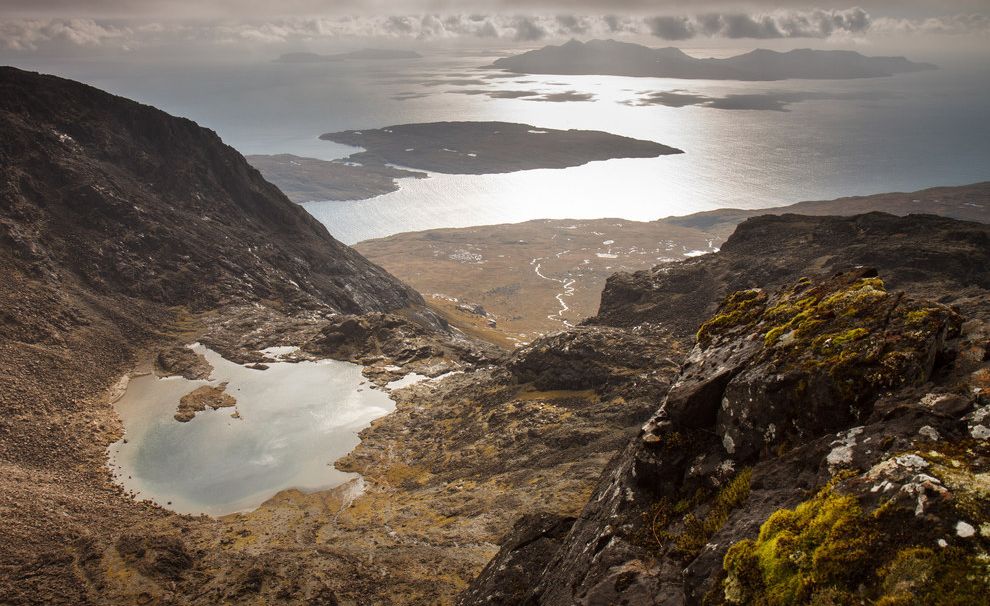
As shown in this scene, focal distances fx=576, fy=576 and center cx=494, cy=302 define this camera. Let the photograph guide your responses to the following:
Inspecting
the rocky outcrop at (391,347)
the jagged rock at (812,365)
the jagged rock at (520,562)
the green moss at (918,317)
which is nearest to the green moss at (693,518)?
the jagged rock at (812,365)

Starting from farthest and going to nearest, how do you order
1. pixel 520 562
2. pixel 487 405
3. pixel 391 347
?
pixel 391 347
pixel 487 405
pixel 520 562

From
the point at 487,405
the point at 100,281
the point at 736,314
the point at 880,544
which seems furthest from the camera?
the point at 100,281

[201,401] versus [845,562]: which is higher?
[845,562]

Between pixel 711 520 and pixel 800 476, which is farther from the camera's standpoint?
pixel 711 520

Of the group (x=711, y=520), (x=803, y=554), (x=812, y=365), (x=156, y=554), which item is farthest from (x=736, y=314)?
(x=156, y=554)

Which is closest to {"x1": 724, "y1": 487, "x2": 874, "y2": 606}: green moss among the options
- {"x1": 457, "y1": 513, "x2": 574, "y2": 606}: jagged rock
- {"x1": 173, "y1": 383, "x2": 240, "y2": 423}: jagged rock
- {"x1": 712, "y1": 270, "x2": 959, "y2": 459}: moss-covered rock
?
{"x1": 712, "y1": 270, "x2": 959, "y2": 459}: moss-covered rock

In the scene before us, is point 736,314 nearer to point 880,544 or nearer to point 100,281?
point 880,544
